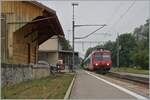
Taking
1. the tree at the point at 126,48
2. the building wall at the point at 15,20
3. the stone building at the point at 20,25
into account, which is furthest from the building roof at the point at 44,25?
the tree at the point at 126,48

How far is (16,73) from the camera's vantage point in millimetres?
25359

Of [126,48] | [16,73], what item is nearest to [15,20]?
[16,73]

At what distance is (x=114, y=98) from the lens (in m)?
16.5

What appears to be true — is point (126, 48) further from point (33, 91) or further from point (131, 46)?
point (33, 91)

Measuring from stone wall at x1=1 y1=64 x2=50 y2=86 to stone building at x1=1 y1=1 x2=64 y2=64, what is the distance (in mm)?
1050

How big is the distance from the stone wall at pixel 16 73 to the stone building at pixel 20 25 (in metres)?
1.05

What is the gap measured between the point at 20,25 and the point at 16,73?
6.32 meters

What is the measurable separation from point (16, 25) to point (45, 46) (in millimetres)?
54594

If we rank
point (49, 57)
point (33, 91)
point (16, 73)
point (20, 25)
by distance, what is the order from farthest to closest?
1. point (49, 57)
2. point (20, 25)
3. point (16, 73)
4. point (33, 91)

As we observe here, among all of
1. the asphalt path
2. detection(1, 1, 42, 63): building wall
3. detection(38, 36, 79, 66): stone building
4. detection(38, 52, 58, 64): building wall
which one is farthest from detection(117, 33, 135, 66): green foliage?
the asphalt path

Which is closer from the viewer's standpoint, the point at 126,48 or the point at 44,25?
the point at 44,25

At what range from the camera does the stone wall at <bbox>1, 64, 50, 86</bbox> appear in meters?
22.0

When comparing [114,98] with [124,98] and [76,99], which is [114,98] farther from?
[76,99]

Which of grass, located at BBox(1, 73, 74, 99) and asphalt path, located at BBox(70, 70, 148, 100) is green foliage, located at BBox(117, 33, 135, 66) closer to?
asphalt path, located at BBox(70, 70, 148, 100)
